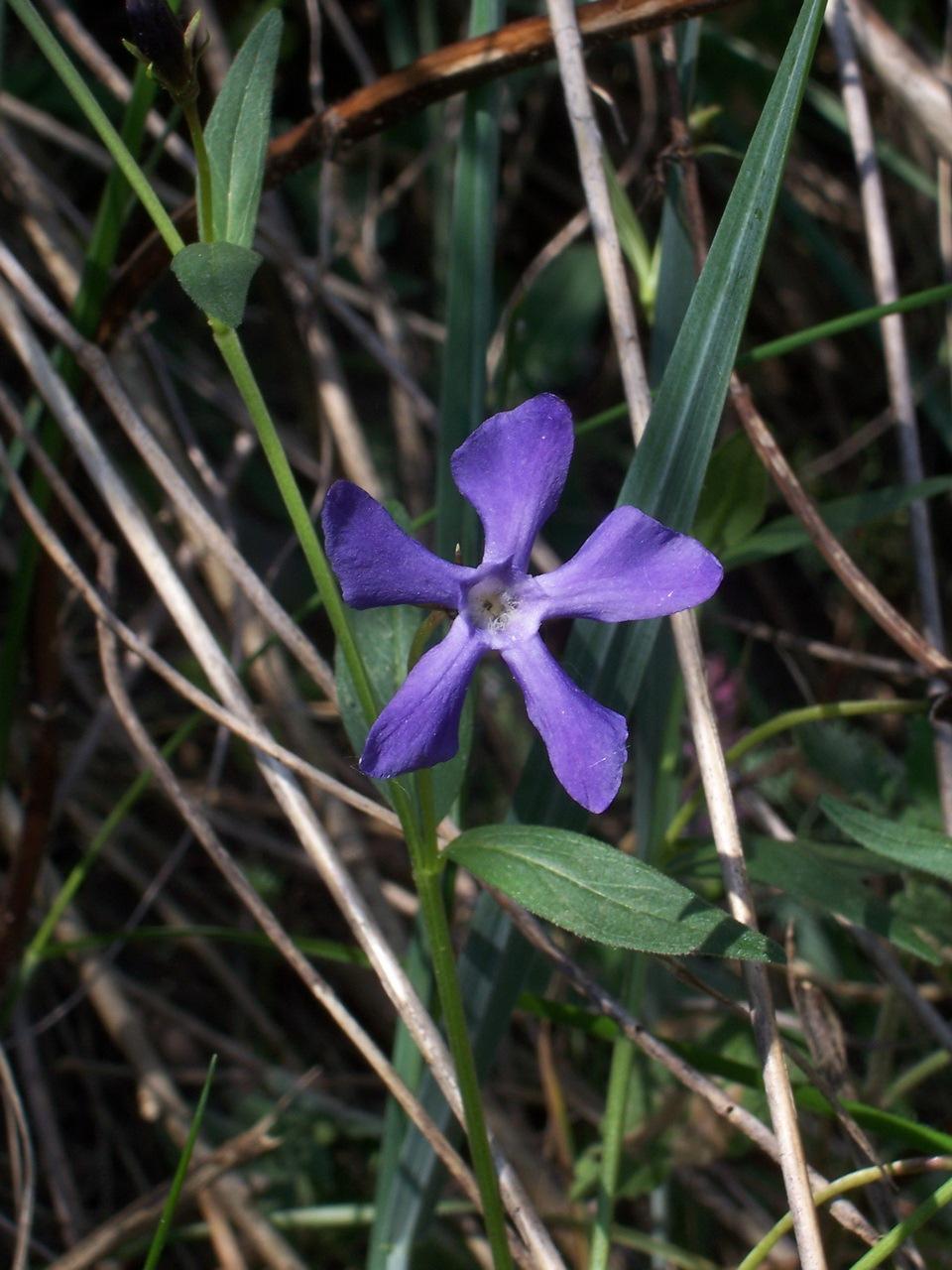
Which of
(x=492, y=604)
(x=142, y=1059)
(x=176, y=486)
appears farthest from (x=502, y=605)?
(x=142, y=1059)

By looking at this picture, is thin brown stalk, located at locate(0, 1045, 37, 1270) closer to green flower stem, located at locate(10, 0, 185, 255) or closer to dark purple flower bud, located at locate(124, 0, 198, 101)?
green flower stem, located at locate(10, 0, 185, 255)

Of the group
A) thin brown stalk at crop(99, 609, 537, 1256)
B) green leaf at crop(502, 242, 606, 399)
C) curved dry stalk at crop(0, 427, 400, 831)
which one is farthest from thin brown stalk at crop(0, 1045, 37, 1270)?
green leaf at crop(502, 242, 606, 399)

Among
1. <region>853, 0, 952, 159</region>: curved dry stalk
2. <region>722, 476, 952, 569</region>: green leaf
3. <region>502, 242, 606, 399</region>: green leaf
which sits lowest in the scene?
<region>722, 476, 952, 569</region>: green leaf

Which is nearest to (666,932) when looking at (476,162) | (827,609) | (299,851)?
(476,162)

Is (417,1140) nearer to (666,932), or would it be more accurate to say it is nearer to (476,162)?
(666,932)

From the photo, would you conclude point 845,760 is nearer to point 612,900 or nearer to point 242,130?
point 612,900
